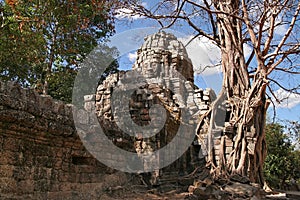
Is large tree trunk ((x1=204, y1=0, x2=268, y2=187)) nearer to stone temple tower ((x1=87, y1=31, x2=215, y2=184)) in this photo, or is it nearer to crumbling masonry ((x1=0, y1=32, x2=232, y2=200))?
crumbling masonry ((x1=0, y1=32, x2=232, y2=200))

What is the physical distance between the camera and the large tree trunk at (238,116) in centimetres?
658

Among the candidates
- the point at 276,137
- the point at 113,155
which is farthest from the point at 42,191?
the point at 276,137

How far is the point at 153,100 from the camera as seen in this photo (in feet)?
26.1

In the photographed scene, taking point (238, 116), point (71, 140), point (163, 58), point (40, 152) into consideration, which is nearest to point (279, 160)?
point (163, 58)

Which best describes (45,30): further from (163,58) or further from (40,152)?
(40,152)

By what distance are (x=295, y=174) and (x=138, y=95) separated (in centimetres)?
1094

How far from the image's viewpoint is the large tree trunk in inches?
259

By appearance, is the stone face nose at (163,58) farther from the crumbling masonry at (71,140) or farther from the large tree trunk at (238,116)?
the large tree trunk at (238,116)

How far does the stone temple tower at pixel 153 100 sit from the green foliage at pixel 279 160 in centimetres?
650

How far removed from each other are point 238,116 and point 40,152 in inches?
166

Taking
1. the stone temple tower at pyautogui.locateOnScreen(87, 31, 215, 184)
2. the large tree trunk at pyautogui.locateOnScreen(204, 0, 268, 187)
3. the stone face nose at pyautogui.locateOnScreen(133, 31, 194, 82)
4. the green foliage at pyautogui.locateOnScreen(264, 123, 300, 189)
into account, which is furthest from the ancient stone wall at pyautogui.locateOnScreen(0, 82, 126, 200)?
the green foliage at pyautogui.locateOnScreen(264, 123, 300, 189)

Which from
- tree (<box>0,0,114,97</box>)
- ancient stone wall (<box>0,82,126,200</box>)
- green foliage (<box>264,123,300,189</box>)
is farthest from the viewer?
green foliage (<box>264,123,300,189</box>)

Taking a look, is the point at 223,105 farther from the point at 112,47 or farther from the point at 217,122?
the point at 112,47

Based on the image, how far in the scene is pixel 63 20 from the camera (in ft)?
35.4
